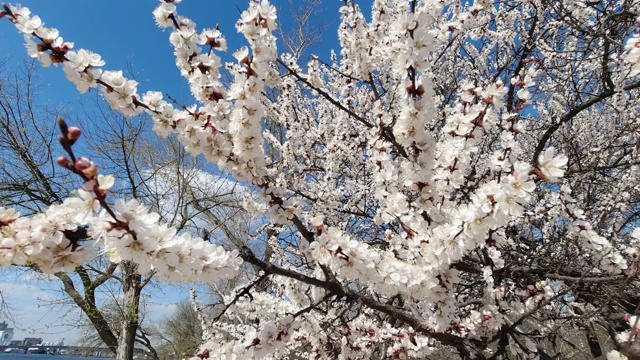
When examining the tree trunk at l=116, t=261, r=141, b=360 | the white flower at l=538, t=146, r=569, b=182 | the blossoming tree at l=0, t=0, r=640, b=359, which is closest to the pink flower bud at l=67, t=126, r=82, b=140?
the blossoming tree at l=0, t=0, r=640, b=359

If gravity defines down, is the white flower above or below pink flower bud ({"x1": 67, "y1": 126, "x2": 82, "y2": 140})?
above

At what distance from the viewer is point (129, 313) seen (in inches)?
321

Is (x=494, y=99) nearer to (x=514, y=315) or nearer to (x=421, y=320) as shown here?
(x=421, y=320)

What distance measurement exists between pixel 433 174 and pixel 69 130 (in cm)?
195

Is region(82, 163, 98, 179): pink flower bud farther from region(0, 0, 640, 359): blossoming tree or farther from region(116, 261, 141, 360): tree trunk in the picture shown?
region(116, 261, 141, 360): tree trunk

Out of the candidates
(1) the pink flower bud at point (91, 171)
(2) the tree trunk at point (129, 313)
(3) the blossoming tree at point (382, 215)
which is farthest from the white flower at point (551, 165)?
(2) the tree trunk at point (129, 313)

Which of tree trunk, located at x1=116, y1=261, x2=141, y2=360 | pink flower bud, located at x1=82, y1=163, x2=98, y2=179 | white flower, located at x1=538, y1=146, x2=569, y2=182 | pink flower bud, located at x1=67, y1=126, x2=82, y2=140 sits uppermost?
tree trunk, located at x1=116, y1=261, x2=141, y2=360

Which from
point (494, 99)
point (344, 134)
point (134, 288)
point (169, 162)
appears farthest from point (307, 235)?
point (169, 162)

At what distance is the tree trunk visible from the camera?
26.7 feet

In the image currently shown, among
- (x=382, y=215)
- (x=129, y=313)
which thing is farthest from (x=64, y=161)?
(x=129, y=313)

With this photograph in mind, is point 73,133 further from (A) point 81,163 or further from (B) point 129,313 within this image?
(B) point 129,313

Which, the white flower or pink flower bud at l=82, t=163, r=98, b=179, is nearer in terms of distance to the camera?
pink flower bud at l=82, t=163, r=98, b=179

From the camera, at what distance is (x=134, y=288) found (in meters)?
8.47

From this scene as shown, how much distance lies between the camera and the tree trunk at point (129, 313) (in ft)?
26.7
